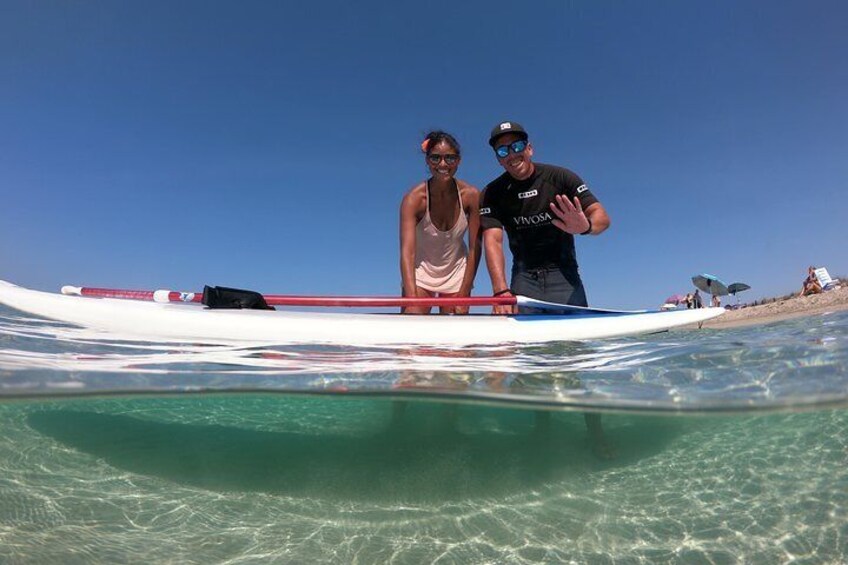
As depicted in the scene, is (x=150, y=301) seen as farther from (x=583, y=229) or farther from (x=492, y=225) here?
(x=583, y=229)

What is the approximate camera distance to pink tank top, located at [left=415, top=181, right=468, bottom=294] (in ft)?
15.5

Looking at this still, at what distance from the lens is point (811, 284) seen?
1516 centimetres

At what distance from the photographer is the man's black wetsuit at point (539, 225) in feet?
14.5

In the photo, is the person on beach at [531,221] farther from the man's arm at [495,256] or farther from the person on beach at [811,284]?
the person on beach at [811,284]

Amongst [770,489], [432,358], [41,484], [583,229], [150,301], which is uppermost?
[583,229]

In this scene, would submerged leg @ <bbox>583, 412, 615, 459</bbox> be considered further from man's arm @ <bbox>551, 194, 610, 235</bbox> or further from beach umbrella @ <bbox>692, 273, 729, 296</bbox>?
beach umbrella @ <bbox>692, 273, 729, 296</bbox>

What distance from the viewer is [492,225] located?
4.46 meters

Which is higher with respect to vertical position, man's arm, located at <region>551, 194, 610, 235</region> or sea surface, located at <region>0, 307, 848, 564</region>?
man's arm, located at <region>551, 194, 610, 235</region>

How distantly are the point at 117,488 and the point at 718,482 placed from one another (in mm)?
4782

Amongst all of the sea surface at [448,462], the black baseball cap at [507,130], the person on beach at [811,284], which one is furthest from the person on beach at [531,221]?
the person on beach at [811,284]

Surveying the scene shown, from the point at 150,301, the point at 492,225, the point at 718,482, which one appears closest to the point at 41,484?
the point at 150,301

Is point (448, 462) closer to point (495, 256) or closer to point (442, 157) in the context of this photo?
point (495, 256)

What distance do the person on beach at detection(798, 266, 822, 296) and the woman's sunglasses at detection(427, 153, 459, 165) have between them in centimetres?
1625

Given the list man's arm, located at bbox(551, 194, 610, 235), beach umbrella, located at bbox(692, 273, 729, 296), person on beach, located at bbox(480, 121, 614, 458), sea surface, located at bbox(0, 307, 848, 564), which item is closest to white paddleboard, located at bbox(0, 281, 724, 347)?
sea surface, located at bbox(0, 307, 848, 564)
